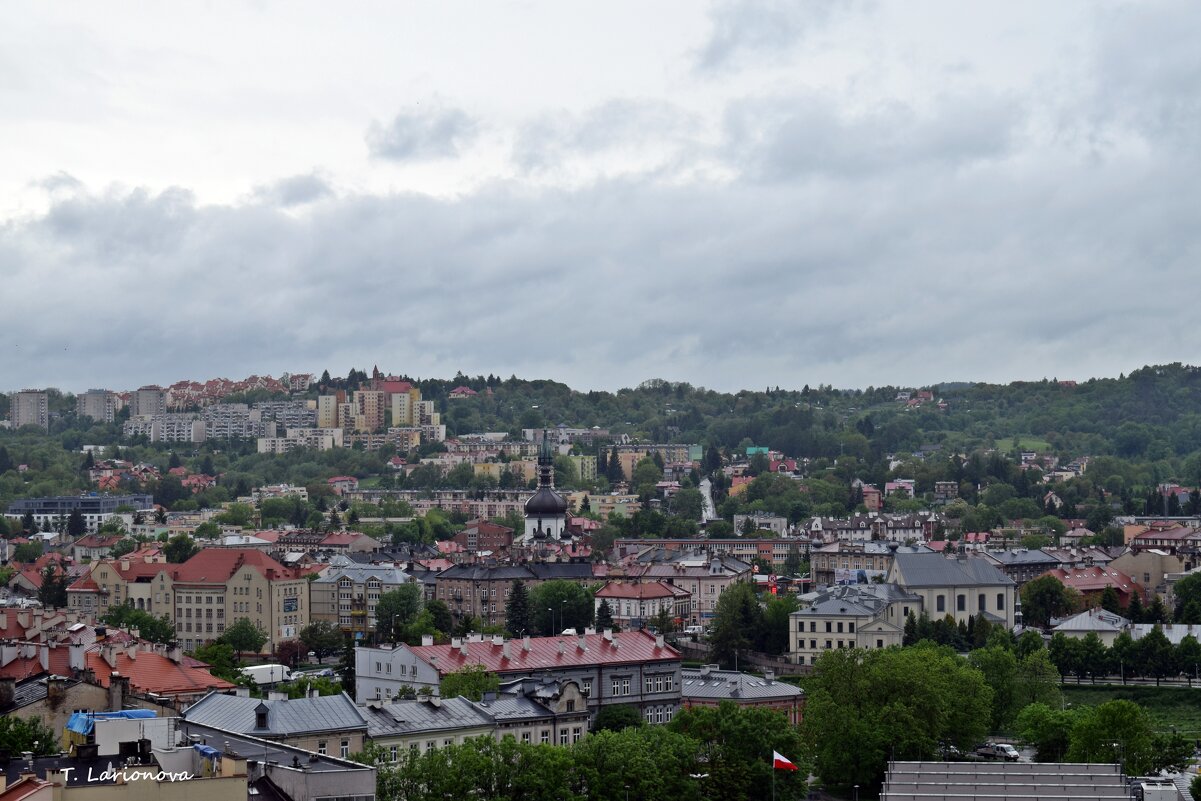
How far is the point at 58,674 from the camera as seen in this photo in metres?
56.6

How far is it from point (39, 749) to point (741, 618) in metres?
52.5

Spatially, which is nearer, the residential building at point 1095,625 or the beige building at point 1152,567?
the residential building at point 1095,625

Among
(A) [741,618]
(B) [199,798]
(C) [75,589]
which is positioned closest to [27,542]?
(C) [75,589]

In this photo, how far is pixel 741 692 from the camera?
70438 mm

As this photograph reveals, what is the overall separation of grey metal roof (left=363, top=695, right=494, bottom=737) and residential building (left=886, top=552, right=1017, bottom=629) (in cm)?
4729

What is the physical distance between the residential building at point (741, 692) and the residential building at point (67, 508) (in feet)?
361

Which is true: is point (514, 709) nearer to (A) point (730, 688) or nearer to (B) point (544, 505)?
(A) point (730, 688)

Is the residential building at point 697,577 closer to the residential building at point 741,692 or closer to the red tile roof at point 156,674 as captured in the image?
the residential building at point 741,692

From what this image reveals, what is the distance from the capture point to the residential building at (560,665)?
6681 cm

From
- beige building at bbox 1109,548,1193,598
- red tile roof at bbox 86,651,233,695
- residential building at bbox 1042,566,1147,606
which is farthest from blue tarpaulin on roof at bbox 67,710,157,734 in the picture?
beige building at bbox 1109,548,1193,598

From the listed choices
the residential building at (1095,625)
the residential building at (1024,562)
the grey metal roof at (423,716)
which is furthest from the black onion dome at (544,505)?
the grey metal roof at (423,716)

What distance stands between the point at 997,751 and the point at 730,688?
9.16m

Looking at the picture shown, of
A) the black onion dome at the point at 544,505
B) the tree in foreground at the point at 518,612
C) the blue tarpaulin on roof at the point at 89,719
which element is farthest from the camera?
the black onion dome at the point at 544,505

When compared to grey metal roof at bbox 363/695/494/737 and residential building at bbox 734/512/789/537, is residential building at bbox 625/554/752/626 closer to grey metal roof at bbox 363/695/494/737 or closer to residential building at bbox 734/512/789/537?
residential building at bbox 734/512/789/537
